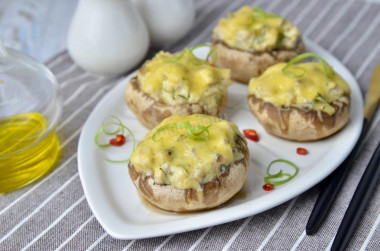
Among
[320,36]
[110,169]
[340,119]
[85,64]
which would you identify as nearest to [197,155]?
[110,169]

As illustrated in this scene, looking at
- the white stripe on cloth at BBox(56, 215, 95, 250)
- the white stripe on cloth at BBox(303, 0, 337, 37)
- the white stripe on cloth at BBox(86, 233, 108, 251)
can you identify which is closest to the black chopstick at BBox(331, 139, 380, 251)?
the white stripe on cloth at BBox(86, 233, 108, 251)

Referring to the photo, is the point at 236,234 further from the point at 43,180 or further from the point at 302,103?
the point at 43,180

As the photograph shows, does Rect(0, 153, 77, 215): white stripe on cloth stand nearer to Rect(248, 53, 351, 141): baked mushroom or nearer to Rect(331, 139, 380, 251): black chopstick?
Rect(248, 53, 351, 141): baked mushroom

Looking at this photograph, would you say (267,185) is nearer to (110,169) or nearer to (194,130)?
(194,130)

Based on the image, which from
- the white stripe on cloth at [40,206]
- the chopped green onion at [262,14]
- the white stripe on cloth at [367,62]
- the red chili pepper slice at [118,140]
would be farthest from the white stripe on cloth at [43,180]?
the white stripe on cloth at [367,62]

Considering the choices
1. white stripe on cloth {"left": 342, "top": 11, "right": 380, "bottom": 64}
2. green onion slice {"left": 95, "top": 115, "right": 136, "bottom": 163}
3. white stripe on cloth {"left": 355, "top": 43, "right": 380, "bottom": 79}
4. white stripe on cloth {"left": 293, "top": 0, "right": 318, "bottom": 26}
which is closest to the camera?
green onion slice {"left": 95, "top": 115, "right": 136, "bottom": 163}

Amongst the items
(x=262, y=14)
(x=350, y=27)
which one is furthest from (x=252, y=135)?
(x=350, y=27)
